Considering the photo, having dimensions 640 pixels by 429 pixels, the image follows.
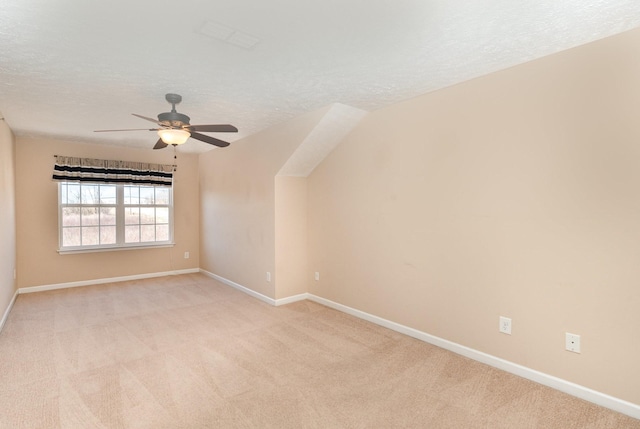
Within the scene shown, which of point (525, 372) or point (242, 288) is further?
point (242, 288)

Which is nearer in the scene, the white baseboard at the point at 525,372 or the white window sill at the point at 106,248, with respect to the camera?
the white baseboard at the point at 525,372

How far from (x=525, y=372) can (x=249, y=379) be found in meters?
2.13

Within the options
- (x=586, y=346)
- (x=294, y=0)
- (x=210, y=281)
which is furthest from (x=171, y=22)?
(x=210, y=281)

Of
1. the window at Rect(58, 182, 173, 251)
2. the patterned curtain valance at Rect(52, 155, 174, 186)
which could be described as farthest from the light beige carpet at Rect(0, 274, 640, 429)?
the patterned curtain valance at Rect(52, 155, 174, 186)

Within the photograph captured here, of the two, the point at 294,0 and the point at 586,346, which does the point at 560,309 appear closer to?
the point at 586,346

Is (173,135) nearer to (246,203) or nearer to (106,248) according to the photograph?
(246,203)

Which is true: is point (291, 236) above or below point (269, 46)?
below

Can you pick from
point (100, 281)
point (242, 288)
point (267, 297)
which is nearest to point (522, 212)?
point (267, 297)

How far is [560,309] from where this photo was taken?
95.0 inches

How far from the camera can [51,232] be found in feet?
17.0

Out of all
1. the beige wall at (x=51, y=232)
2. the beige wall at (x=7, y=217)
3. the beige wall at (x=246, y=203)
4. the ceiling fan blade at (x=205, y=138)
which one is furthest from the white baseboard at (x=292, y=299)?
the beige wall at (x=7, y=217)

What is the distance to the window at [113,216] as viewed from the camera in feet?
17.5

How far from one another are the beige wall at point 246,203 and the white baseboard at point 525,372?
1.78 meters

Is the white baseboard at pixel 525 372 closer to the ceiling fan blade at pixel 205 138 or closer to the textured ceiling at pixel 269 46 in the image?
the textured ceiling at pixel 269 46
